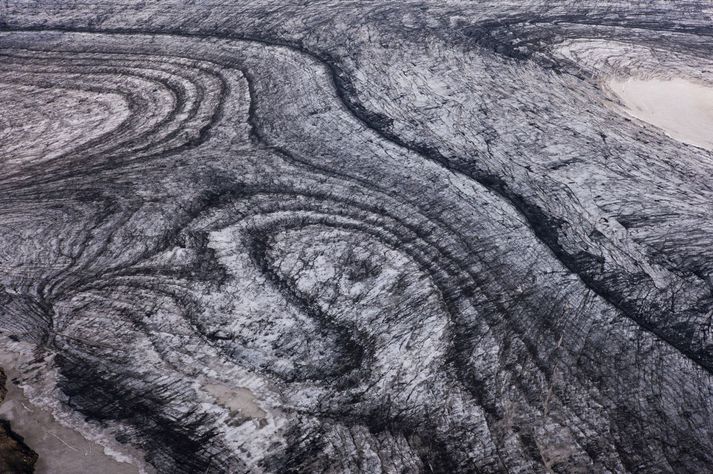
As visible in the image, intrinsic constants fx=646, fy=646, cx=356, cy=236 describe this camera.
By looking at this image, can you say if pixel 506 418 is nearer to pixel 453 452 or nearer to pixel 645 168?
pixel 453 452

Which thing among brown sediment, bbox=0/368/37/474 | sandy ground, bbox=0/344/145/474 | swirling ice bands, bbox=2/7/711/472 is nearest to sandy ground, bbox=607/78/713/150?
swirling ice bands, bbox=2/7/711/472

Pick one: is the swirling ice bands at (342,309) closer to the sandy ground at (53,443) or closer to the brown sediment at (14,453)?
the sandy ground at (53,443)

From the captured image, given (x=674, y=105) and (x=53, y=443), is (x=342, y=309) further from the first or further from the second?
(x=674, y=105)

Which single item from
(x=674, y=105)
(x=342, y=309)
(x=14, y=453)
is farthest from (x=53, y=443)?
(x=674, y=105)

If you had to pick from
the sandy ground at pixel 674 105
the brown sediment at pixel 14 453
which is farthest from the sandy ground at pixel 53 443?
the sandy ground at pixel 674 105

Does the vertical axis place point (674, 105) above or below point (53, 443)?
above

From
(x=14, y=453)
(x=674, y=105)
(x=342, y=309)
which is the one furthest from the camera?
(x=674, y=105)

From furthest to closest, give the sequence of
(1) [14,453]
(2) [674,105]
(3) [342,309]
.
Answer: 1. (2) [674,105]
2. (3) [342,309]
3. (1) [14,453]
